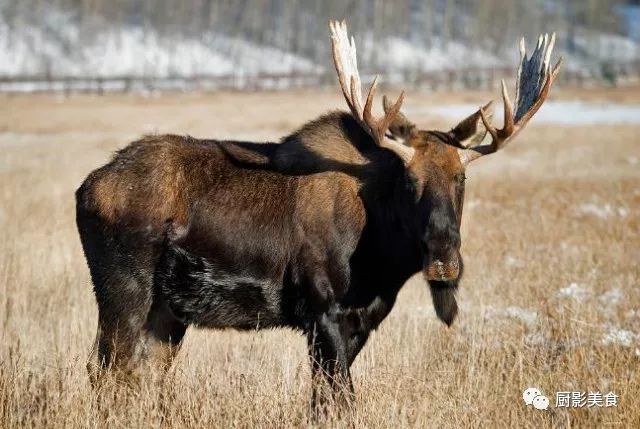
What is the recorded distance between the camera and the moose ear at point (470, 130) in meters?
6.52

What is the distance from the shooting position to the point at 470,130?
657 centimetres

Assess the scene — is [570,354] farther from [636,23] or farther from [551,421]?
[636,23]

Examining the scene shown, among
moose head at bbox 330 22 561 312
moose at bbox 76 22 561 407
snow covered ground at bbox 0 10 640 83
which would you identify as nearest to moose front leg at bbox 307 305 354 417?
moose at bbox 76 22 561 407

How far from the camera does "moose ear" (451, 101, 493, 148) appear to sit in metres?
6.52

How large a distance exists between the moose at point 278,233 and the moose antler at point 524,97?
19 millimetres

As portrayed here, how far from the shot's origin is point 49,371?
6.67m

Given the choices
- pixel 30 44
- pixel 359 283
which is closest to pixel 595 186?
pixel 359 283

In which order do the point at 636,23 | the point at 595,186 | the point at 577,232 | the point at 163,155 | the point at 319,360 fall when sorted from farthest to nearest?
the point at 636,23, the point at 595,186, the point at 577,232, the point at 163,155, the point at 319,360

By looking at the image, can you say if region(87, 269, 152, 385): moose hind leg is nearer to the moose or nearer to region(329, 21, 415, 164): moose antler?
the moose

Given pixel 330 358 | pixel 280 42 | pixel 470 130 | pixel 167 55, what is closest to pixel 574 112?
pixel 470 130

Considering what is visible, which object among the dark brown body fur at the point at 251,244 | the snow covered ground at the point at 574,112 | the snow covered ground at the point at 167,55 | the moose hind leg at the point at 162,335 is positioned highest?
the dark brown body fur at the point at 251,244

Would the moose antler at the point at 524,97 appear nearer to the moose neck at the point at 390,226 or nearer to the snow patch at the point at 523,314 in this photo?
the moose neck at the point at 390,226

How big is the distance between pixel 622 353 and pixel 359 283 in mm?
2209

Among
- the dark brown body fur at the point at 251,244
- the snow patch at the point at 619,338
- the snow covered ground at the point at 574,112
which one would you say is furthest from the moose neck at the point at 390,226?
the snow covered ground at the point at 574,112
